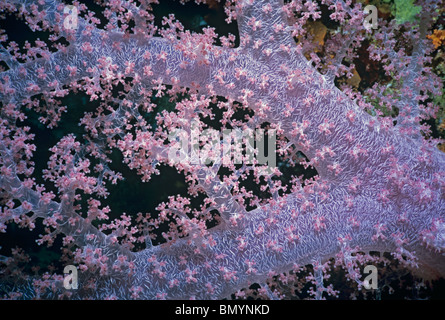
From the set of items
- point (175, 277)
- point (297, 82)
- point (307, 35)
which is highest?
point (307, 35)

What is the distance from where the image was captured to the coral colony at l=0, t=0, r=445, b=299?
263 cm

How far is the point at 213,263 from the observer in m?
2.75

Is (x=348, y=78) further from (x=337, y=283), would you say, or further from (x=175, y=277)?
(x=175, y=277)

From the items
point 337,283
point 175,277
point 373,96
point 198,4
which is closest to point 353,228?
point 337,283

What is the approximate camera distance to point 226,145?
8.89 ft

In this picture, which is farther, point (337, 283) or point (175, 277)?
point (337, 283)

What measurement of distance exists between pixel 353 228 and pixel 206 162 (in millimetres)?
1383

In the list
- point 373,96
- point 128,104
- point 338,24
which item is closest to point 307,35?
point 338,24

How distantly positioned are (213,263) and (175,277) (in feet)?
1.09

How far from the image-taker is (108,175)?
9.93 feet

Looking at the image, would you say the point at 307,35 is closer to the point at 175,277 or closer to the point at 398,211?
the point at 398,211

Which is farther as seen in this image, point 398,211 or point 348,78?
point 348,78

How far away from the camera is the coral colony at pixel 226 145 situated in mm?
2627
